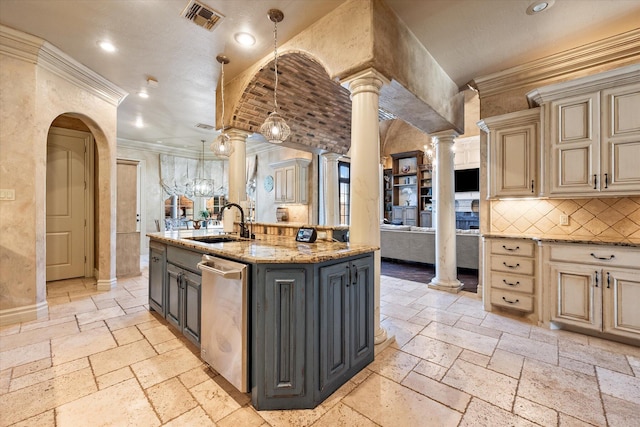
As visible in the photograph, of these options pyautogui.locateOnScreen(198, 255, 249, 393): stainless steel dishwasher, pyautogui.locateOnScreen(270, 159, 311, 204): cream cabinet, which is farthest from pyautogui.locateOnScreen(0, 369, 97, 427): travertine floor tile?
pyautogui.locateOnScreen(270, 159, 311, 204): cream cabinet

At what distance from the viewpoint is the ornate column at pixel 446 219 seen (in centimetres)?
417

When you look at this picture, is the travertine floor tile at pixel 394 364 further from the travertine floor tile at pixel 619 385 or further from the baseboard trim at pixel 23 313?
the baseboard trim at pixel 23 313

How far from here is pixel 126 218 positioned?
189 inches

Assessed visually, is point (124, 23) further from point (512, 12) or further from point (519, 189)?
point (519, 189)

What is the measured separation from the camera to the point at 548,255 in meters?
2.84

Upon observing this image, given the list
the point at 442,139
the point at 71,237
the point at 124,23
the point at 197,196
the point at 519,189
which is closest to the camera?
the point at 124,23

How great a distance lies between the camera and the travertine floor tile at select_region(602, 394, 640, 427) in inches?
63.2

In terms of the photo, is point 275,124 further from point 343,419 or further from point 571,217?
point 571,217

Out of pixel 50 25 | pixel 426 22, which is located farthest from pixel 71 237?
pixel 426 22

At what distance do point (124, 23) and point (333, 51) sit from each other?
204 cm

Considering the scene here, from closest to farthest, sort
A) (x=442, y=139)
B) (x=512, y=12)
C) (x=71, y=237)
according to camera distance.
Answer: (x=512, y=12) < (x=442, y=139) < (x=71, y=237)

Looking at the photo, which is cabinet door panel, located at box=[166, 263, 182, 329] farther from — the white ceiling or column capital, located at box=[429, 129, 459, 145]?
column capital, located at box=[429, 129, 459, 145]

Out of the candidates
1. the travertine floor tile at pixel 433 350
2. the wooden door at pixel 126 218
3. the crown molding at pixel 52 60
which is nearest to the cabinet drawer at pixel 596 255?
the travertine floor tile at pixel 433 350

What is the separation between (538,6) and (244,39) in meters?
2.68
